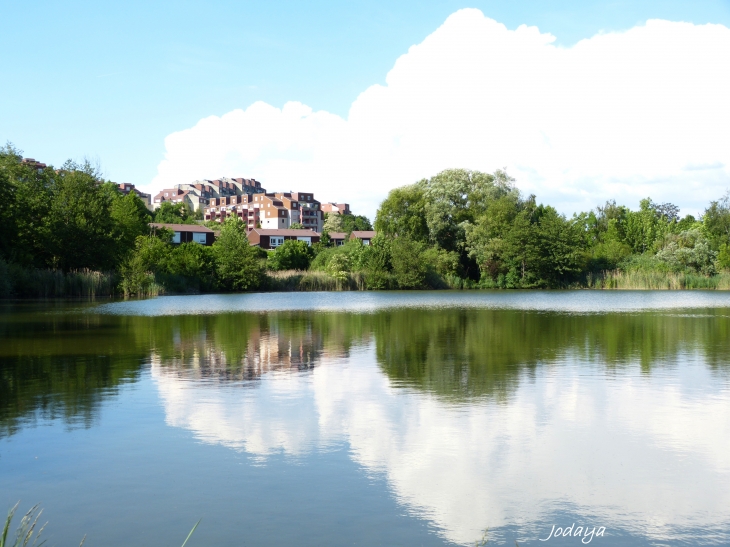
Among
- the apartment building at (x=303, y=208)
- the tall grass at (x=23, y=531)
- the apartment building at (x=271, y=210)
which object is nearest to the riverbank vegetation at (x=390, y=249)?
the tall grass at (x=23, y=531)

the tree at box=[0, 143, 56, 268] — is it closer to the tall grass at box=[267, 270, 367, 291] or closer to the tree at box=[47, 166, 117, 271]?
the tree at box=[47, 166, 117, 271]

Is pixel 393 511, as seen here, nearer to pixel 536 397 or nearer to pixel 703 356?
pixel 536 397

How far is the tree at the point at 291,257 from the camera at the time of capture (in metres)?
73.0

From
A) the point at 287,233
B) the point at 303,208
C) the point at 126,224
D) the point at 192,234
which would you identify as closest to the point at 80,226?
the point at 126,224

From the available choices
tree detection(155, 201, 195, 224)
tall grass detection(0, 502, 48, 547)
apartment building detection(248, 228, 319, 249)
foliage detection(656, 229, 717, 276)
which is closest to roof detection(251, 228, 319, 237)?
apartment building detection(248, 228, 319, 249)

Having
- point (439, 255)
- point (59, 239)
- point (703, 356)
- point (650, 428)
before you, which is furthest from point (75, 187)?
point (650, 428)

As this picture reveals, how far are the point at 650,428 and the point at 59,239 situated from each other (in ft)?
153

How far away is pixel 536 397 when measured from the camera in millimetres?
10469

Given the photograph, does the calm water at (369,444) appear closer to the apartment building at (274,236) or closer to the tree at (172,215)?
the tree at (172,215)

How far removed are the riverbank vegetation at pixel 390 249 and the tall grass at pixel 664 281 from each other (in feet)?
0.31

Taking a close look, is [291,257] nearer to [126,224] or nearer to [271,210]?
[126,224]

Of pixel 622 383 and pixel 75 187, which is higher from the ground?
pixel 75 187

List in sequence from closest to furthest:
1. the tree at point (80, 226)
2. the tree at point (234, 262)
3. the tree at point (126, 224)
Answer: the tree at point (80, 226) < the tree at point (126, 224) < the tree at point (234, 262)

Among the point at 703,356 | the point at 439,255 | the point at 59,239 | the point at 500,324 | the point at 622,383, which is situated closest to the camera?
the point at 622,383
